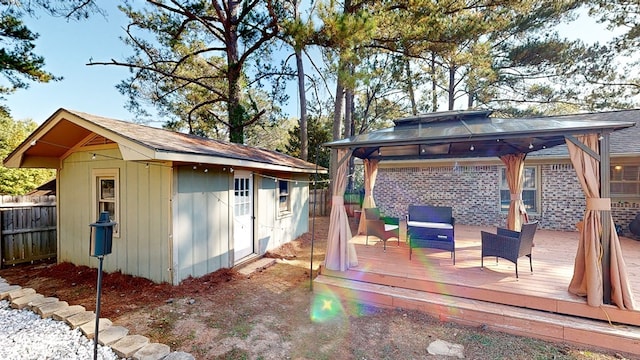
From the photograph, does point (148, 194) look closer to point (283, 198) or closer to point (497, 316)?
point (283, 198)

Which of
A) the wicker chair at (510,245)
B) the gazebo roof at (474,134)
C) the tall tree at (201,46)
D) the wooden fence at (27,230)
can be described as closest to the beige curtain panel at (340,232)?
the gazebo roof at (474,134)

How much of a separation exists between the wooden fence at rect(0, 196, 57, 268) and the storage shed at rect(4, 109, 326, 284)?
81 centimetres

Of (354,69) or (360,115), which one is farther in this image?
(360,115)

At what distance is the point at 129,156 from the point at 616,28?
17696 millimetres

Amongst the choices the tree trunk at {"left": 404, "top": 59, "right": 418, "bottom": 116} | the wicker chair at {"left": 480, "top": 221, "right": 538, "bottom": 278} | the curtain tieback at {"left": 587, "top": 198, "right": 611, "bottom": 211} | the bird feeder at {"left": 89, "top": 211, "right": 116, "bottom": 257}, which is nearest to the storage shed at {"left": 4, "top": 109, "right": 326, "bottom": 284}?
the bird feeder at {"left": 89, "top": 211, "right": 116, "bottom": 257}

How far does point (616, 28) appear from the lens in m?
10.7

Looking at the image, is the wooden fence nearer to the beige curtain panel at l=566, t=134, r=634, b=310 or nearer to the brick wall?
the brick wall

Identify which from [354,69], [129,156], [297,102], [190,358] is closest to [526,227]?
[190,358]

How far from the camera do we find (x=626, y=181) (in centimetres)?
744

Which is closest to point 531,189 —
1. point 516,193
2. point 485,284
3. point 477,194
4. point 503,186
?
point 503,186

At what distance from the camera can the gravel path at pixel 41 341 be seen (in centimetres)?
256

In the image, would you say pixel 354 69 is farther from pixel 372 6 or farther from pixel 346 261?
pixel 346 261

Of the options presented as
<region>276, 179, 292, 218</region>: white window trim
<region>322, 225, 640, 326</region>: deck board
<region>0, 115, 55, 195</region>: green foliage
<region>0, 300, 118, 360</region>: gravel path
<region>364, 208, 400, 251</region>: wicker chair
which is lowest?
<region>0, 300, 118, 360</region>: gravel path

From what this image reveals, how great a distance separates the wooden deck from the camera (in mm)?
3152
